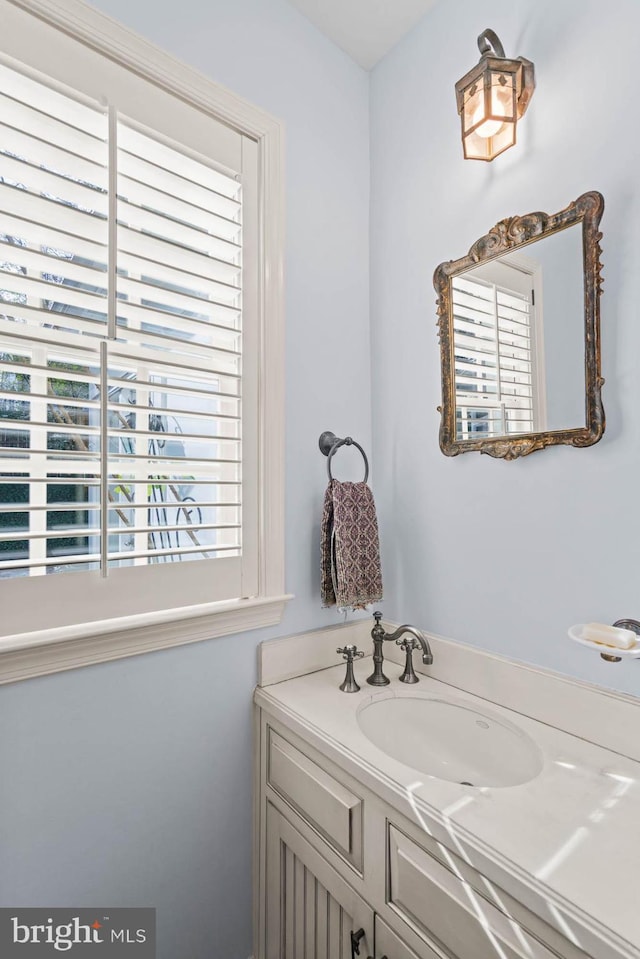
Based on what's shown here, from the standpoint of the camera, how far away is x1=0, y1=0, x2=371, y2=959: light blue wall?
1.02 m

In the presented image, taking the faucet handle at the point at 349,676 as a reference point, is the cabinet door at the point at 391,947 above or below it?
below

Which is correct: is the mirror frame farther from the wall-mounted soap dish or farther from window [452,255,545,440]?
the wall-mounted soap dish

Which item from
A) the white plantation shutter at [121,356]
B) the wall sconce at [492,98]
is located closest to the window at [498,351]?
the wall sconce at [492,98]

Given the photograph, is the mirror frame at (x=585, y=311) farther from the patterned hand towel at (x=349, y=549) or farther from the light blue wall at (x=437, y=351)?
the patterned hand towel at (x=349, y=549)

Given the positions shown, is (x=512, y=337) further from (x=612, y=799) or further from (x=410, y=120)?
(x=612, y=799)

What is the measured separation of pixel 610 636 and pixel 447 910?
1.73ft

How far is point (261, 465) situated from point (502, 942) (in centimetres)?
104

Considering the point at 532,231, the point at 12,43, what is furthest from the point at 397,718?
the point at 12,43

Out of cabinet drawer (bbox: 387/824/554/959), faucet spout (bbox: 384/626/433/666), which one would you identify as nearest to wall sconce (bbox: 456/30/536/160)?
faucet spout (bbox: 384/626/433/666)

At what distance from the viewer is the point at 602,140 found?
41.6 inches

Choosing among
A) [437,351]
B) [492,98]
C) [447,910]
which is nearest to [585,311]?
[437,351]

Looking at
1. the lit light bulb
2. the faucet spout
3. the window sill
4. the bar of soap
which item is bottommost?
the faucet spout

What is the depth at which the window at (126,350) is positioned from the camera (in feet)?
3.26

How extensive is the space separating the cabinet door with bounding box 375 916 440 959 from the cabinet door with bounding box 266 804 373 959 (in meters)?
0.02
